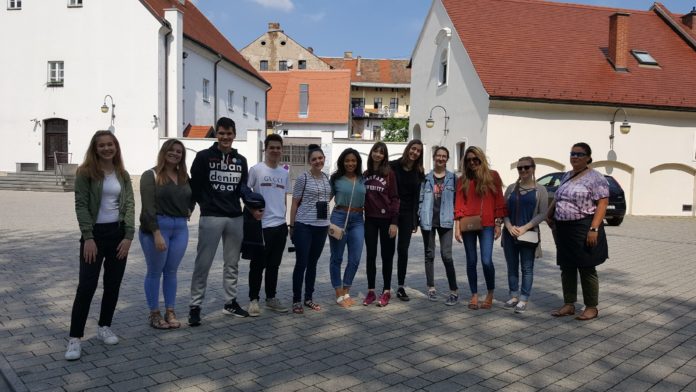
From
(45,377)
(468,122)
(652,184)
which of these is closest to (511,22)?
(468,122)

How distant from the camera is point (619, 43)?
22797mm

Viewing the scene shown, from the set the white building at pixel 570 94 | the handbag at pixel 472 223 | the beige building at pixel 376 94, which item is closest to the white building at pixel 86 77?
the white building at pixel 570 94

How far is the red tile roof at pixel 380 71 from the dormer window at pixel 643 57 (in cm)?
4053

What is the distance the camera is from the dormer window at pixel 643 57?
23.4 m

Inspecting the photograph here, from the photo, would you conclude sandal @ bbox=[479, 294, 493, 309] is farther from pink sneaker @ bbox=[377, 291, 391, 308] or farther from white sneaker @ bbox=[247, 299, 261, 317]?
white sneaker @ bbox=[247, 299, 261, 317]

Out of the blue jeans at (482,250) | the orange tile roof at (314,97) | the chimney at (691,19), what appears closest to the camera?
the blue jeans at (482,250)

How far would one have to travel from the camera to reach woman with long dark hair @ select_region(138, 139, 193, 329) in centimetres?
501

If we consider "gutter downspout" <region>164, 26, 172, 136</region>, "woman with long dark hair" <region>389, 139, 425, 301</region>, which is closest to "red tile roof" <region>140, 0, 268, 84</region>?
"gutter downspout" <region>164, 26, 172, 136</region>

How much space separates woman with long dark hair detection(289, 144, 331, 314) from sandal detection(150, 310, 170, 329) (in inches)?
52.8

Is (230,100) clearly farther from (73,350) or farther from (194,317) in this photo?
(73,350)

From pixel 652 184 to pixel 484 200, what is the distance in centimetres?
1921

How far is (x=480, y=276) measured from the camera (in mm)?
8422

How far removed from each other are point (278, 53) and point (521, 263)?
60.7 metres

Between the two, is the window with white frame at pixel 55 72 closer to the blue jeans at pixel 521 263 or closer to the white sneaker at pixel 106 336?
the white sneaker at pixel 106 336
